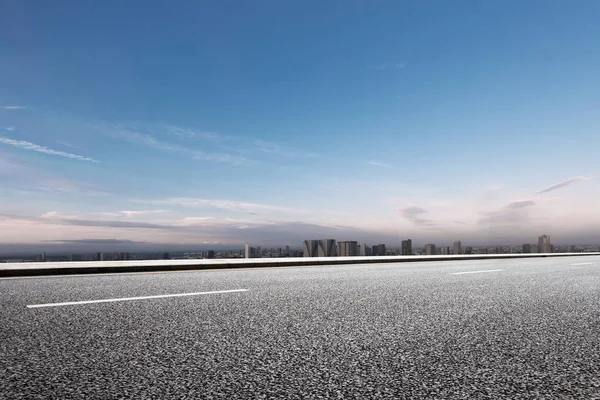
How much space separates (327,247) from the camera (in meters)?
30.1

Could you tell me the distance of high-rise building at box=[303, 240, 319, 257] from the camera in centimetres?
2984

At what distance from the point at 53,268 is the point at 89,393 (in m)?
10.8

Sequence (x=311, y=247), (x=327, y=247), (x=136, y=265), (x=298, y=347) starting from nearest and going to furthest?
(x=298, y=347) → (x=136, y=265) → (x=327, y=247) → (x=311, y=247)

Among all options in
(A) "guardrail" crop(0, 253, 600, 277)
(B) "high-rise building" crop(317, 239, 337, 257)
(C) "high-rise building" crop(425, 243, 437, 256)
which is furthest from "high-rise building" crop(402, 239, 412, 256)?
(A) "guardrail" crop(0, 253, 600, 277)

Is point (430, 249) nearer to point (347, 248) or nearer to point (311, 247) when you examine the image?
point (347, 248)

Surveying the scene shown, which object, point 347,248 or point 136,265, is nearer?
point 136,265

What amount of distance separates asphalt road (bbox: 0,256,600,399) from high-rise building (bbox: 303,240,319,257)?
76.2 ft

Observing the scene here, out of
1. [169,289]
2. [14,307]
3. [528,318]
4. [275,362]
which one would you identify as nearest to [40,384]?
[275,362]

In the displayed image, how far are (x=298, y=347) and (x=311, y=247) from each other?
27.1 meters

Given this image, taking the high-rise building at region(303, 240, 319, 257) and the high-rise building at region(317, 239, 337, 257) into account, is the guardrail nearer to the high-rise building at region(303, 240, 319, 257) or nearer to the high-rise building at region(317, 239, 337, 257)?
the high-rise building at region(317, 239, 337, 257)

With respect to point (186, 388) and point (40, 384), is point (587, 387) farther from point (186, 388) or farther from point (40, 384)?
point (40, 384)

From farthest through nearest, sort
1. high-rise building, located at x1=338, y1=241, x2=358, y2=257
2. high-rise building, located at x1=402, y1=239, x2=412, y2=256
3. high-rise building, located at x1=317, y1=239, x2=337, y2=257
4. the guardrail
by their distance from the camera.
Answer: high-rise building, located at x1=402, y1=239, x2=412, y2=256, high-rise building, located at x1=338, y1=241, x2=358, y2=257, high-rise building, located at x1=317, y1=239, x2=337, y2=257, the guardrail

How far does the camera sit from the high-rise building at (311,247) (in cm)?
2984

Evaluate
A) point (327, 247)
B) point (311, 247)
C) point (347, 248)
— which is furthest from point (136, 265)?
point (347, 248)
